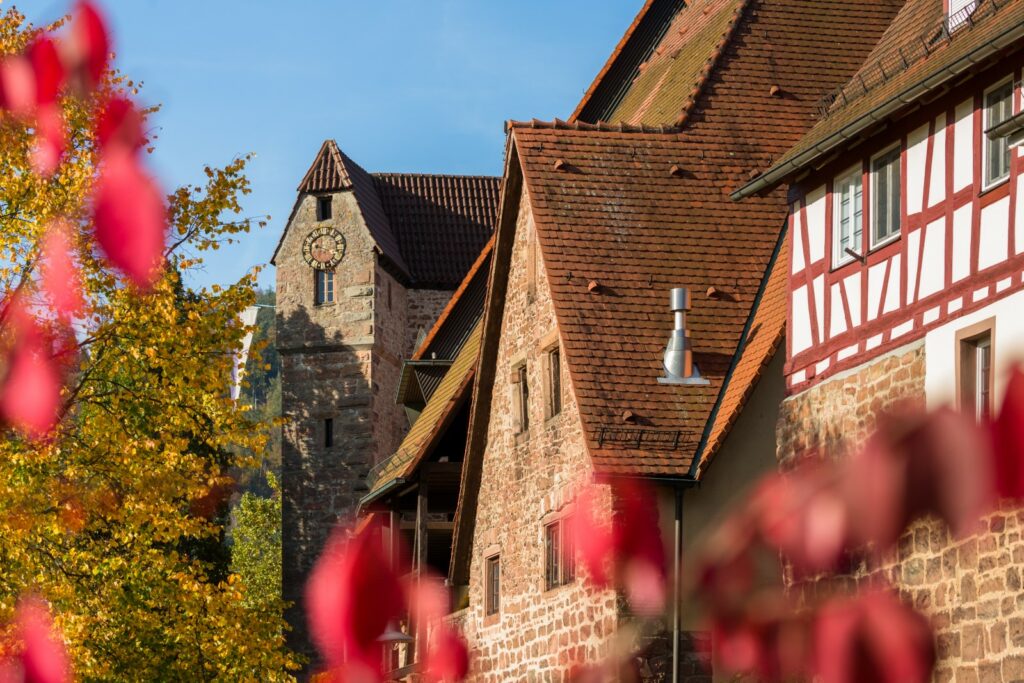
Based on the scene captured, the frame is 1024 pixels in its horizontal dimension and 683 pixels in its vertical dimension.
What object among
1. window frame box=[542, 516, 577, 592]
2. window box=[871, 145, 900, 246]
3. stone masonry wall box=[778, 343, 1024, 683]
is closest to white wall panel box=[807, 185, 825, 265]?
window box=[871, 145, 900, 246]

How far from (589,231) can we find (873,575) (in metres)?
7.17

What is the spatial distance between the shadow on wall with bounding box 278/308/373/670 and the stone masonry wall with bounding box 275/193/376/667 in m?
0.03

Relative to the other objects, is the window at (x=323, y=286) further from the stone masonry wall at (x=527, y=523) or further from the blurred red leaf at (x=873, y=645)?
the blurred red leaf at (x=873, y=645)

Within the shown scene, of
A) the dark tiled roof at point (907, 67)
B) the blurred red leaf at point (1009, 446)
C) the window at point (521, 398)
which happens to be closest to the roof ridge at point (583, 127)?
the window at point (521, 398)

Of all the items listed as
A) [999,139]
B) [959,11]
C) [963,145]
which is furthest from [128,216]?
[959,11]

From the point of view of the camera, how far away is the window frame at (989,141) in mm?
12312

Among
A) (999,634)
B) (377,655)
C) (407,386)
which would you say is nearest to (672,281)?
(999,634)

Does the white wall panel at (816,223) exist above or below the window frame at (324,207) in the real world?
below

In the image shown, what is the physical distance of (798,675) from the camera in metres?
13.9

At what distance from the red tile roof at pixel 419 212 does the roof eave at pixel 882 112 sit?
31529mm

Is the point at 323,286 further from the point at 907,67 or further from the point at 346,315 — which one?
the point at 907,67

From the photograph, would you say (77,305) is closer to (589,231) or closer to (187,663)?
(187,663)

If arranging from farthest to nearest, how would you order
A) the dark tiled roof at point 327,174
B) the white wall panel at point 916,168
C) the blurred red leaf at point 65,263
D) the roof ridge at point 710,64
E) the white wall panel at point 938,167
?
the dark tiled roof at point 327,174
the roof ridge at point 710,64
the blurred red leaf at point 65,263
the white wall panel at point 916,168
the white wall panel at point 938,167

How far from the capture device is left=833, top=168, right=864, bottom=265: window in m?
14.8
